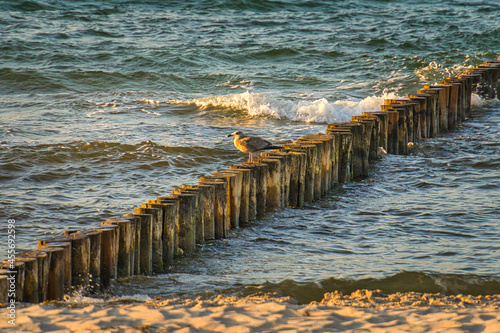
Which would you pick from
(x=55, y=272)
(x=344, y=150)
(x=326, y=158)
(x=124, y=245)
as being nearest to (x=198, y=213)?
(x=124, y=245)

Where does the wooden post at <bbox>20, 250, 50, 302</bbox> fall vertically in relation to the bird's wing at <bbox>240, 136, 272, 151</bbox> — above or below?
below

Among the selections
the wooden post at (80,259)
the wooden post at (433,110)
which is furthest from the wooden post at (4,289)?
the wooden post at (433,110)

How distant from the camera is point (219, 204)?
6.69 metres

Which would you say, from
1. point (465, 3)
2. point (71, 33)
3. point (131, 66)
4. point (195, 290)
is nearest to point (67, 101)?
point (131, 66)

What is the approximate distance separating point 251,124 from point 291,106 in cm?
125

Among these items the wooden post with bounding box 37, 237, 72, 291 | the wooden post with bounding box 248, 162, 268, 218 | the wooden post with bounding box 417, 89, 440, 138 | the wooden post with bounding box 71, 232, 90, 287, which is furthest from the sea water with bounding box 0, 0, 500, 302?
the wooden post with bounding box 37, 237, 72, 291

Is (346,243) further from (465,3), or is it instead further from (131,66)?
(465,3)

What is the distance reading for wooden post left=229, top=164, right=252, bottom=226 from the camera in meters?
7.09

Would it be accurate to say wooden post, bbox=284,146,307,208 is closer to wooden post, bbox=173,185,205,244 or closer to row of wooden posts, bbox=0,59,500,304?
row of wooden posts, bbox=0,59,500,304

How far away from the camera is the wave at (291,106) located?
13523mm

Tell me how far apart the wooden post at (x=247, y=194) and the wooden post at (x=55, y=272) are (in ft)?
8.42

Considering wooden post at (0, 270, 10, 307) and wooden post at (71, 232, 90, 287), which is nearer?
wooden post at (0, 270, 10, 307)

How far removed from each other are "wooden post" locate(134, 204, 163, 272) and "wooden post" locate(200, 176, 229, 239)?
89cm

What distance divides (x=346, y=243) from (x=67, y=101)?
32.5 feet
